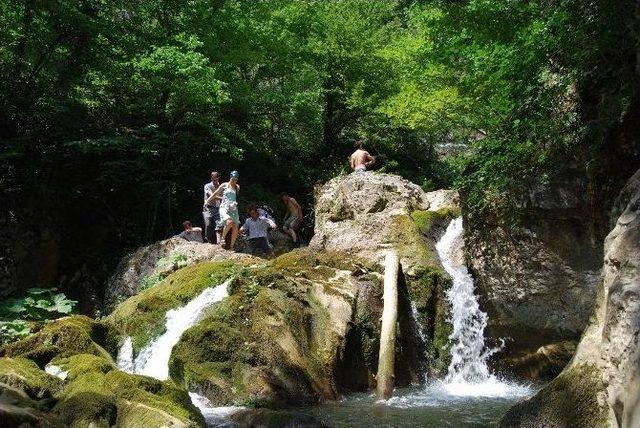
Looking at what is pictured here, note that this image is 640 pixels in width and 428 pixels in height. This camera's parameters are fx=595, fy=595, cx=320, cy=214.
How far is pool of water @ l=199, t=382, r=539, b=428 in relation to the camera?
6.77 meters

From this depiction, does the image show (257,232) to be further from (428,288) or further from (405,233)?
(428,288)

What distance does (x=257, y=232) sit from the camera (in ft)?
47.4

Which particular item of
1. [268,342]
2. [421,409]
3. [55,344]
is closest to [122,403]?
[55,344]

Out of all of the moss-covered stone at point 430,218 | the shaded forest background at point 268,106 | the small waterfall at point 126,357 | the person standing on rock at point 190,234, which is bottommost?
the small waterfall at point 126,357

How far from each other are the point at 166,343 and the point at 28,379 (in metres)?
3.17

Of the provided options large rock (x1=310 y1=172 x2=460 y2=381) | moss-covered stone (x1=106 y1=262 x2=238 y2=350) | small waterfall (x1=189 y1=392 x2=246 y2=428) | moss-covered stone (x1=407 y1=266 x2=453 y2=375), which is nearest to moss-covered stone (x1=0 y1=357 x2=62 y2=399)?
small waterfall (x1=189 y1=392 x2=246 y2=428)

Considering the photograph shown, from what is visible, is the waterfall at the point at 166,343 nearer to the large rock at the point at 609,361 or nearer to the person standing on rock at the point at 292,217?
the large rock at the point at 609,361

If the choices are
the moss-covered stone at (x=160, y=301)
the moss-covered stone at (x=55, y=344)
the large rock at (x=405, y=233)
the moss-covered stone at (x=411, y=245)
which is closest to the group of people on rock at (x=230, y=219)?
the large rock at (x=405, y=233)

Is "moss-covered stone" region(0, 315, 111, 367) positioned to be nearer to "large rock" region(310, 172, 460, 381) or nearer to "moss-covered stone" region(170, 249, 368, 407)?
"moss-covered stone" region(170, 249, 368, 407)

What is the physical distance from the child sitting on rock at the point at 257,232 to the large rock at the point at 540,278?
573 centimetres

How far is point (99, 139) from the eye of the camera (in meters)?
14.8

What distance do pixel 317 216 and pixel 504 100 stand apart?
4839 mm

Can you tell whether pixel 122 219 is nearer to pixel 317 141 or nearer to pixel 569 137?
pixel 317 141

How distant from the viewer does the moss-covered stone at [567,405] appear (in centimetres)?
491
